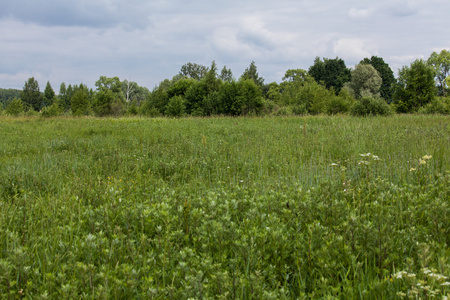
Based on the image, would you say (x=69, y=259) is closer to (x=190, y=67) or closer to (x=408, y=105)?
→ (x=408, y=105)

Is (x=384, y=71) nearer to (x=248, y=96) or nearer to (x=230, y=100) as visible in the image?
(x=248, y=96)

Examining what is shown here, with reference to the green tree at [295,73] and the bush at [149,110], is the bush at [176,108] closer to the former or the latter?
the bush at [149,110]

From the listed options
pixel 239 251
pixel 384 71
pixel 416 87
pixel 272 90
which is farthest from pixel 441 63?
pixel 239 251

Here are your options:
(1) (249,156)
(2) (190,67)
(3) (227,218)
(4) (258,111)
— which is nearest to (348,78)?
(2) (190,67)

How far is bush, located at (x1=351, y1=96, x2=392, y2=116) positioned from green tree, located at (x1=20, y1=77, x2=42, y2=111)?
299 feet

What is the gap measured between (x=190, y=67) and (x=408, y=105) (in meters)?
64.3

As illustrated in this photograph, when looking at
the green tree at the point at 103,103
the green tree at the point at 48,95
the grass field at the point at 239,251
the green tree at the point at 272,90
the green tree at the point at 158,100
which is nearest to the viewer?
the grass field at the point at 239,251

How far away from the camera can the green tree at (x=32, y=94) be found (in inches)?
3376

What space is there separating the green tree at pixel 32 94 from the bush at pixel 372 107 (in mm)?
91209

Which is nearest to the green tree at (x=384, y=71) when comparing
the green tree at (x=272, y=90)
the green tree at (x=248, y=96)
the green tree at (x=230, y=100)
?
the green tree at (x=272, y=90)

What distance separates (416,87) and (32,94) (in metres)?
95.5

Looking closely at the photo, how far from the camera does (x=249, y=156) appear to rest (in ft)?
21.5

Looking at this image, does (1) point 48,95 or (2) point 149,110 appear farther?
(1) point 48,95

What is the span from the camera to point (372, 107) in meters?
20.0
